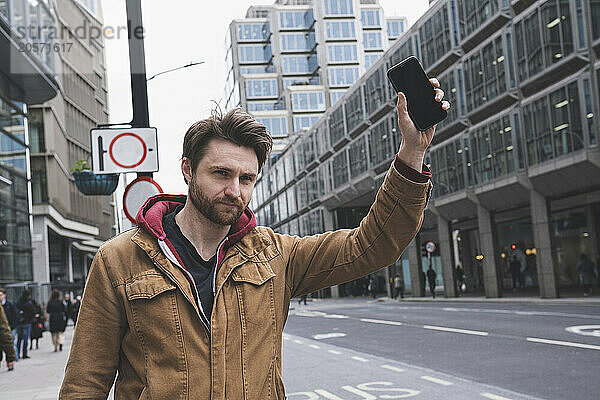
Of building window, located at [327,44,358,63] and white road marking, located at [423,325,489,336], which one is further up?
building window, located at [327,44,358,63]

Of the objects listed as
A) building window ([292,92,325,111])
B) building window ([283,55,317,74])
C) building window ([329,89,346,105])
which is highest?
building window ([283,55,317,74])

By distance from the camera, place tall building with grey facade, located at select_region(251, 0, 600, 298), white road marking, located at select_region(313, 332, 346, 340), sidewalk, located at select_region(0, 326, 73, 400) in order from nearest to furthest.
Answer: sidewalk, located at select_region(0, 326, 73, 400)
white road marking, located at select_region(313, 332, 346, 340)
tall building with grey facade, located at select_region(251, 0, 600, 298)

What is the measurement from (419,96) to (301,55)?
112081mm

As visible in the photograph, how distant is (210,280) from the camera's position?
2.48 meters

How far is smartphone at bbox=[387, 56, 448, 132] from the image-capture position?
236 centimetres

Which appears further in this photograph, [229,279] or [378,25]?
[378,25]

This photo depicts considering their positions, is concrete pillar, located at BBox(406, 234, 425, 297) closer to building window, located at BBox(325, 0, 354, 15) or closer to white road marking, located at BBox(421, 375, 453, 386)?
white road marking, located at BBox(421, 375, 453, 386)

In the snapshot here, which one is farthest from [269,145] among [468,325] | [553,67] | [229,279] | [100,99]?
[100,99]

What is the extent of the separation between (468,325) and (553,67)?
13.7 meters

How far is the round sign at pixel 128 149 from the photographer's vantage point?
8.28m

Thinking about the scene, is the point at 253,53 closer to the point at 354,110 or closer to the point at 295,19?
the point at 295,19

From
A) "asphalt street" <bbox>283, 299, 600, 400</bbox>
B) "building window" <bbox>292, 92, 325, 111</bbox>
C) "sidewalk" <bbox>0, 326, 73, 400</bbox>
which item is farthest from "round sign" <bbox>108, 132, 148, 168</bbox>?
"building window" <bbox>292, 92, 325, 111</bbox>

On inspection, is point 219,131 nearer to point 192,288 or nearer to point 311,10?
point 192,288

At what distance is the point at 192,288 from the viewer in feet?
7.90
